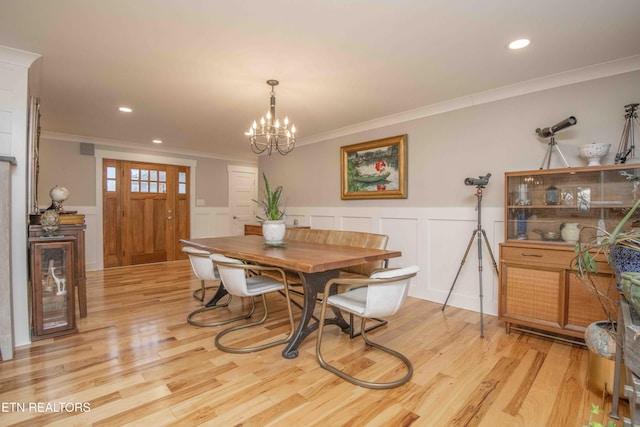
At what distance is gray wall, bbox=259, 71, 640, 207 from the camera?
8.43 feet

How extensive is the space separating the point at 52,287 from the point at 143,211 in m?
3.43

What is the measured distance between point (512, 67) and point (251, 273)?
10.3 feet

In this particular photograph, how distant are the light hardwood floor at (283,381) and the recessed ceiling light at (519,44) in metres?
2.19

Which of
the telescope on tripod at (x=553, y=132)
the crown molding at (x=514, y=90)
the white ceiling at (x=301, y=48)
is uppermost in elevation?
the white ceiling at (x=301, y=48)

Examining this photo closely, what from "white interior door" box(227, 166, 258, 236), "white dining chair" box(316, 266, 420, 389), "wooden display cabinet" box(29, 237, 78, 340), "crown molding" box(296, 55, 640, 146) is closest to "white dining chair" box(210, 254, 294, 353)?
"white dining chair" box(316, 266, 420, 389)

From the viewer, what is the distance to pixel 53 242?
8.36 ft

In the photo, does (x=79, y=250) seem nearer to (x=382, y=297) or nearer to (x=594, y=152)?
(x=382, y=297)

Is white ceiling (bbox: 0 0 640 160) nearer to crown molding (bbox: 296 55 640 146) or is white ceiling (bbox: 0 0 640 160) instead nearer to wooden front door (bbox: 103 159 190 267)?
crown molding (bbox: 296 55 640 146)

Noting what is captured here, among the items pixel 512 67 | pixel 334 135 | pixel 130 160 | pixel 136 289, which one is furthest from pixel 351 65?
pixel 130 160

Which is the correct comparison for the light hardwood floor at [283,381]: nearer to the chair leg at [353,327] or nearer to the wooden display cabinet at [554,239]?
the chair leg at [353,327]

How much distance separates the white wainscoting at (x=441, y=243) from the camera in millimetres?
3189

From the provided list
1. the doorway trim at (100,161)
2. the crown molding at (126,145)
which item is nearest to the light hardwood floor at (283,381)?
the doorway trim at (100,161)

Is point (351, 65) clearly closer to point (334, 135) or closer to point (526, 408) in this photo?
point (334, 135)

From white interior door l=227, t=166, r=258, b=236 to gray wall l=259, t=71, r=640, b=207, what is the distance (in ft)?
10.5
